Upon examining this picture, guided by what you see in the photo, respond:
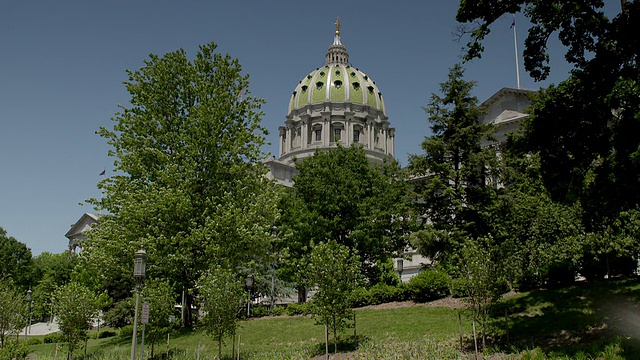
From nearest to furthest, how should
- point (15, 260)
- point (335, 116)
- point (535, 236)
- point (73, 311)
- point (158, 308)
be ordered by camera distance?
point (158, 308)
point (73, 311)
point (535, 236)
point (15, 260)
point (335, 116)

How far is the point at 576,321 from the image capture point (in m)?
19.1

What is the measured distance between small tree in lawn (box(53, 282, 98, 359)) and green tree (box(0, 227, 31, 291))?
170ft

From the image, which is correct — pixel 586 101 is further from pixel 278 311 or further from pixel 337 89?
pixel 337 89

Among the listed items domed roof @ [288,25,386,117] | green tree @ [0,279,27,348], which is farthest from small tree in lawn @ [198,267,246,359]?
domed roof @ [288,25,386,117]

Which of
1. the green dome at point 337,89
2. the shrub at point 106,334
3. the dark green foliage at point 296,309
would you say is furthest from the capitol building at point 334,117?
the dark green foliage at point 296,309

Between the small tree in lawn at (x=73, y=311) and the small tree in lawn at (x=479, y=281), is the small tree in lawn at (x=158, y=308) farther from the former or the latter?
the small tree in lawn at (x=479, y=281)

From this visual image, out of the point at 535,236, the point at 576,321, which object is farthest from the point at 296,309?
the point at 576,321

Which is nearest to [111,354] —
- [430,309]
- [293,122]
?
[430,309]

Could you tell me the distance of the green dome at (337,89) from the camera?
10894 centimetres

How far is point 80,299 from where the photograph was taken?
74.7 feet

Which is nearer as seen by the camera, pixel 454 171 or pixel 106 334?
pixel 454 171

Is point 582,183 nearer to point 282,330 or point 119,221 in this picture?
point 282,330

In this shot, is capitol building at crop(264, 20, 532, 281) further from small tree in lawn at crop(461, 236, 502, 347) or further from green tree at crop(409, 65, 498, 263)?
small tree in lawn at crop(461, 236, 502, 347)

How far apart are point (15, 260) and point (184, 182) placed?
55.6 meters
